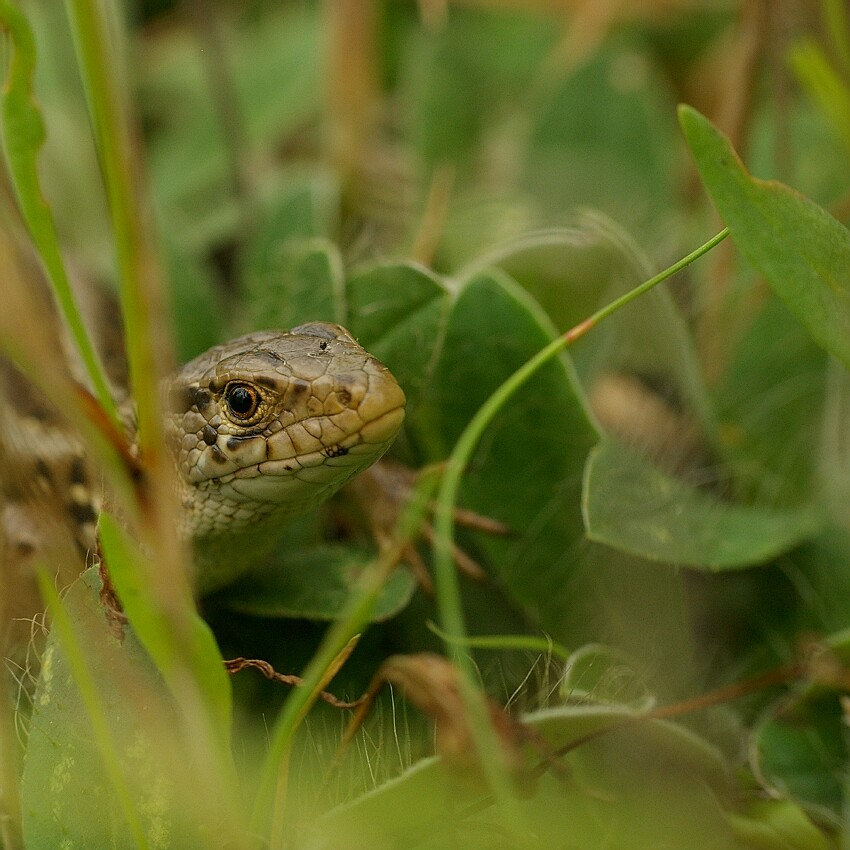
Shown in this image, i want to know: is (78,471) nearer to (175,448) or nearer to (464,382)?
(175,448)

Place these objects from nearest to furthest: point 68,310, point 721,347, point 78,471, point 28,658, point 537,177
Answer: point 68,310 → point 28,658 → point 78,471 → point 721,347 → point 537,177

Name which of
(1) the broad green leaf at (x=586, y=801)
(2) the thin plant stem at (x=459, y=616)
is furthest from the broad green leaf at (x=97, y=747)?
(2) the thin plant stem at (x=459, y=616)

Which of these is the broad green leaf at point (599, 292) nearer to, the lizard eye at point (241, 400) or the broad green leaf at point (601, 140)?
the lizard eye at point (241, 400)

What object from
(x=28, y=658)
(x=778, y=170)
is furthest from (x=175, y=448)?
(x=778, y=170)

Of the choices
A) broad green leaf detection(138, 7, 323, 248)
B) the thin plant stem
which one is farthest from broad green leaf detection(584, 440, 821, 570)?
broad green leaf detection(138, 7, 323, 248)

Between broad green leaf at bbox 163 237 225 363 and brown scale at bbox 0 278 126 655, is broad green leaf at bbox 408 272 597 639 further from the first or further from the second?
broad green leaf at bbox 163 237 225 363
